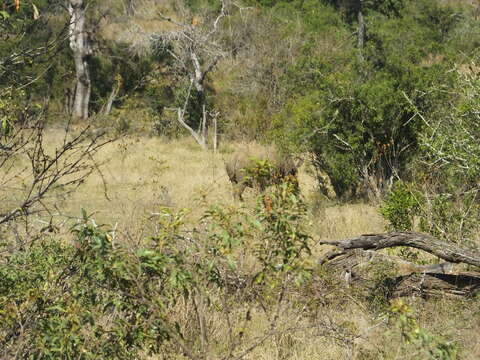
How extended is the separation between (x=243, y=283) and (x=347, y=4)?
34429mm

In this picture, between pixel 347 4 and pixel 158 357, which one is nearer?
→ pixel 158 357

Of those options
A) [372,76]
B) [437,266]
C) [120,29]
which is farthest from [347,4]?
[437,266]

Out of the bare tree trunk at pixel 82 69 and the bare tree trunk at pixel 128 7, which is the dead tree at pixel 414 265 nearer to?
the bare tree trunk at pixel 82 69

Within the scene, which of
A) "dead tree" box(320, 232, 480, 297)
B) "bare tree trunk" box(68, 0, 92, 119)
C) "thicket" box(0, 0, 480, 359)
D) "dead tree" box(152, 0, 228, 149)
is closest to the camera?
"thicket" box(0, 0, 480, 359)

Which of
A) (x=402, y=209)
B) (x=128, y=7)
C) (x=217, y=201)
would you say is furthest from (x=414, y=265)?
(x=128, y=7)

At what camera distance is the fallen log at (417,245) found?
5723 mm

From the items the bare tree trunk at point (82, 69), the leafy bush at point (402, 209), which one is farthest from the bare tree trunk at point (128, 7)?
the leafy bush at point (402, 209)

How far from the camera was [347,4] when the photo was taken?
120 ft

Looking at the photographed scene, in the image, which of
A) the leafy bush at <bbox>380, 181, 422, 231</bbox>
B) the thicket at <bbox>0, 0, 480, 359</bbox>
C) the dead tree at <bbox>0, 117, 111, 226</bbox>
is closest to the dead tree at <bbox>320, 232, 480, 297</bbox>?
the thicket at <bbox>0, 0, 480, 359</bbox>

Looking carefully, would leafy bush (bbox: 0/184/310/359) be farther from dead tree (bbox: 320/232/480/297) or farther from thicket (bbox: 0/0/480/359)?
dead tree (bbox: 320/232/480/297)

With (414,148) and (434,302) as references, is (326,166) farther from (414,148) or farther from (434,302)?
(434,302)

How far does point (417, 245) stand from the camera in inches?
240

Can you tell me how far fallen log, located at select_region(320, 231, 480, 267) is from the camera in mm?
5723

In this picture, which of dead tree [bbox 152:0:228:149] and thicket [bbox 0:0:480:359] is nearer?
thicket [bbox 0:0:480:359]
